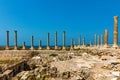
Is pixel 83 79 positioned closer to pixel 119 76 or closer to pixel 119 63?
pixel 119 76

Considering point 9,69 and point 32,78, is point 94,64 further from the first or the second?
point 9,69

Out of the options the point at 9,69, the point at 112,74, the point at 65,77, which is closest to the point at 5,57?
the point at 9,69

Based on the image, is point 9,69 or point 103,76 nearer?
point 103,76

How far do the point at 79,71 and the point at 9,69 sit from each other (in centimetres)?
437

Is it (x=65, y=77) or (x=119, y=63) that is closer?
(x=65, y=77)

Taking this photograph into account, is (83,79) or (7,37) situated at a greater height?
(7,37)

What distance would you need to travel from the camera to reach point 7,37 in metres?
34.5

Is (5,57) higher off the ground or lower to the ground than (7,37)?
lower

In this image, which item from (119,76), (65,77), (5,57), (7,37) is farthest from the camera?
(7,37)

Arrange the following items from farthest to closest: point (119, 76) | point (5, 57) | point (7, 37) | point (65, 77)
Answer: point (7, 37)
point (5, 57)
point (65, 77)
point (119, 76)

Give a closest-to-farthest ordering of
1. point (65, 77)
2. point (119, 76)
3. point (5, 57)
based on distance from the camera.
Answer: point (119, 76) → point (65, 77) → point (5, 57)

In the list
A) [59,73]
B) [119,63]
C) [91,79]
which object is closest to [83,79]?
[91,79]

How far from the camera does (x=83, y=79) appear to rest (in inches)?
527

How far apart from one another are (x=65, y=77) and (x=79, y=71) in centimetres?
95
